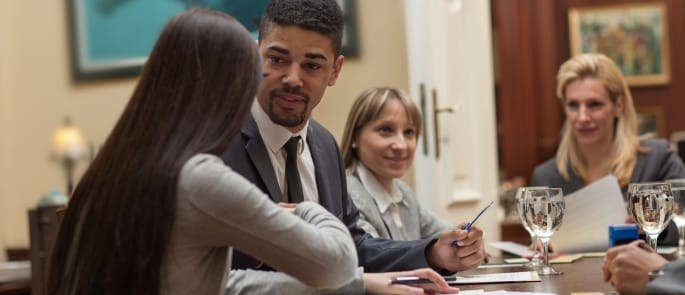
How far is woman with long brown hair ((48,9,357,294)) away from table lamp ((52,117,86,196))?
3.41m

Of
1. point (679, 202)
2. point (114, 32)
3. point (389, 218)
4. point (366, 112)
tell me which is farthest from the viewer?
point (114, 32)

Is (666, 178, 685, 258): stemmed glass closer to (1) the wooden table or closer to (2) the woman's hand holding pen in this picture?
(1) the wooden table

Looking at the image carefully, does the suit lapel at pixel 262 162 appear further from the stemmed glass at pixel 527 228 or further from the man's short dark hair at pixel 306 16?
the stemmed glass at pixel 527 228

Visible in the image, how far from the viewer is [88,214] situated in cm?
147

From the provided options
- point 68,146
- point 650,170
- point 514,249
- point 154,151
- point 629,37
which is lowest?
point 514,249

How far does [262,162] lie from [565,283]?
0.63 m

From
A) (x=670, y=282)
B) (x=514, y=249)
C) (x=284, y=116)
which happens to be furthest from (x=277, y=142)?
(x=514, y=249)

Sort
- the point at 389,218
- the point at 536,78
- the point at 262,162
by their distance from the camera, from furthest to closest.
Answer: the point at 536,78 → the point at 389,218 → the point at 262,162

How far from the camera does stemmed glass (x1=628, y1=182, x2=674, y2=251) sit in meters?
2.09

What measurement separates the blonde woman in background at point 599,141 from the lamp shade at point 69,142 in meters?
2.41

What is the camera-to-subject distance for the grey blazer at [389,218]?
2.52m

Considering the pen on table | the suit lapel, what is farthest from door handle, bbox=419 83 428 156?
the pen on table

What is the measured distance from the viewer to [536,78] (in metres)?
7.38

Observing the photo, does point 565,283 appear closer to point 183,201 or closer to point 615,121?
point 183,201
